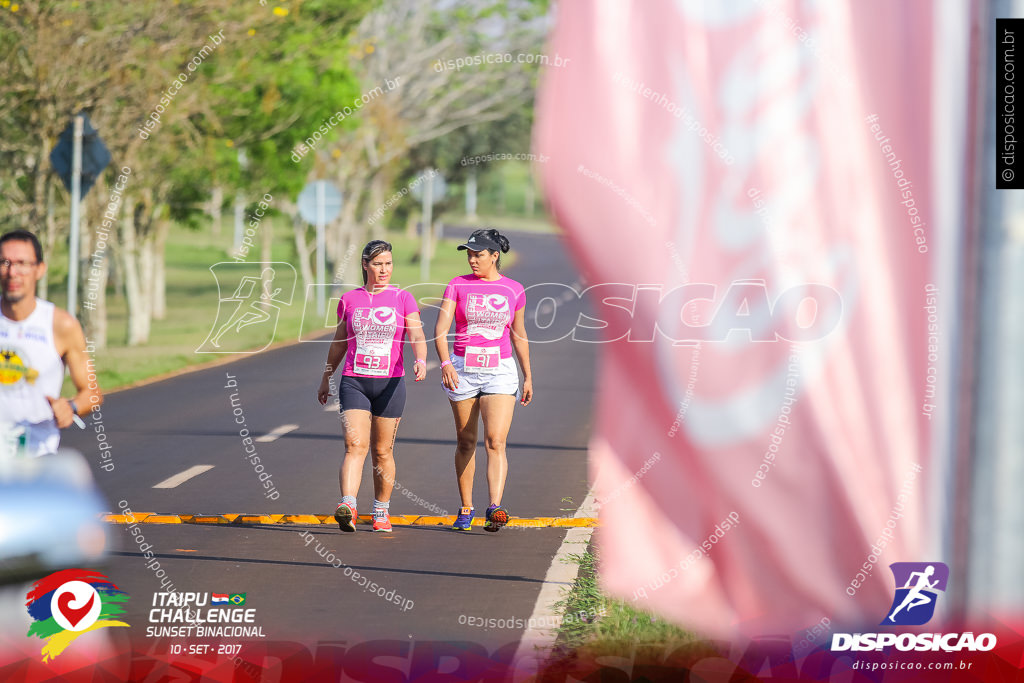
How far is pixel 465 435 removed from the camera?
683 centimetres

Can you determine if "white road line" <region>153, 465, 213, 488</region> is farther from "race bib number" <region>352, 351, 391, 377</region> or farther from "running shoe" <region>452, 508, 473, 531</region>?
"race bib number" <region>352, 351, 391, 377</region>

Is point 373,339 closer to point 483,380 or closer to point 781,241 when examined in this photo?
point 483,380

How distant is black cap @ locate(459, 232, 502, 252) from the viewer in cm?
619

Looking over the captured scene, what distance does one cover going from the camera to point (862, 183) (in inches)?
184

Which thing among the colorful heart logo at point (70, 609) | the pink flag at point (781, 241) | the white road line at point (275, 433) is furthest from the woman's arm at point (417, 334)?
the white road line at point (275, 433)

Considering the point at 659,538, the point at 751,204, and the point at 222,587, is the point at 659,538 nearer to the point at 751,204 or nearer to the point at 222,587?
the point at 751,204

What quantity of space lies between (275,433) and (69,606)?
215 inches

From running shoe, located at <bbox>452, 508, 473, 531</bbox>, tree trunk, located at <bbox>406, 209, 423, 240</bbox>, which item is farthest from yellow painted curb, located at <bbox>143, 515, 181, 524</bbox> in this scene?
tree trunk, located at <bbox>406, 209, 423, 240</bbox>

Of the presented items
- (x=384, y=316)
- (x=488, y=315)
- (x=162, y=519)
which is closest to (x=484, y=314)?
(x=488, y=315)

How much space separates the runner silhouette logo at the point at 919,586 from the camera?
4.76 meters

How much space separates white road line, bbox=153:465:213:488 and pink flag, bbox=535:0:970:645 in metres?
5.07

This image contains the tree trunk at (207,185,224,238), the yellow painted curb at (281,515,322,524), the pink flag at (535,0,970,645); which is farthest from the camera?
the tree trunk at (207,185,224,238)

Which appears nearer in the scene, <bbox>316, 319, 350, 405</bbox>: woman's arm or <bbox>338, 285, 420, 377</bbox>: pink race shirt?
<bbox>338, 285, 420, 377</bbox>: pink race shirt

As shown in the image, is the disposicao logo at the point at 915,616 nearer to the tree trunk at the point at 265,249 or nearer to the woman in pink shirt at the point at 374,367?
the woman in pink shirt at the point at 374,367
